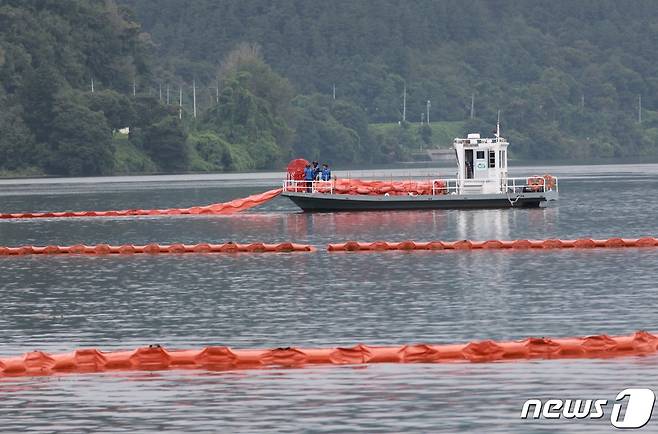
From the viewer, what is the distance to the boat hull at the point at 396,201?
108625mm

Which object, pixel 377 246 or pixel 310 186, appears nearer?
pixel 377 246

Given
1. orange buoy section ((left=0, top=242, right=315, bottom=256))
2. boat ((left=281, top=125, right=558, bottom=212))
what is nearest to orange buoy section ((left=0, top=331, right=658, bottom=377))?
orange buoy section ((left=0, top=242, right=315, bottom=256))

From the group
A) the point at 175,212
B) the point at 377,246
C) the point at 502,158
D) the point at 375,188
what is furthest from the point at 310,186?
the point at 377,246

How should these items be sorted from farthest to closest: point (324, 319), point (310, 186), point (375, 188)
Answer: point (310, 186)
point (375, 188)
point (324, 319)

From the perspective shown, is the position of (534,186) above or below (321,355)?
above

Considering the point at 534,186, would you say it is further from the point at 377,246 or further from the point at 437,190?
the point at 377,246

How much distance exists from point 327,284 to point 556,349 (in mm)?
21798

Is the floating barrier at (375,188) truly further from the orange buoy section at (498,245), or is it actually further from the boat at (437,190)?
the orange buoy section at (498,245)

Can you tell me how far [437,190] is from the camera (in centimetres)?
11038

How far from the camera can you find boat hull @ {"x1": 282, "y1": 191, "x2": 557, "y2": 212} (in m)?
109

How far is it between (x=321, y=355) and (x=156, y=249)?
40.6 m

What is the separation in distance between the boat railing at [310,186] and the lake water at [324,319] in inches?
424

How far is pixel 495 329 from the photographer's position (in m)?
45.2

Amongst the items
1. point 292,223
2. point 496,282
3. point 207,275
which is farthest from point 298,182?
point 496,282
